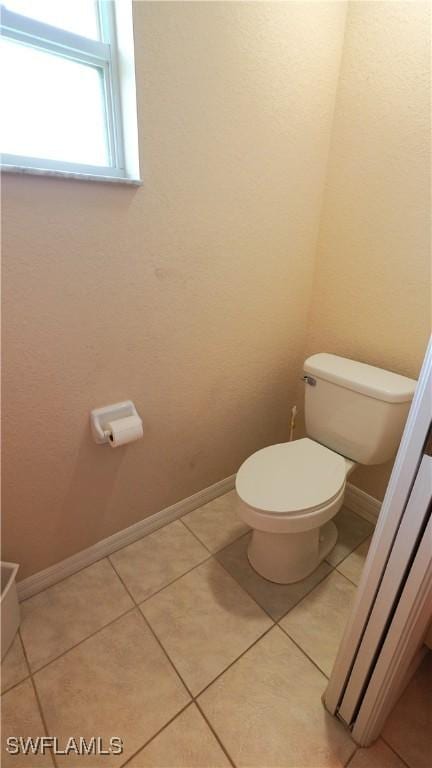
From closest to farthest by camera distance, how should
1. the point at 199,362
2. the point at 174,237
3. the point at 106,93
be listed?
the point at 106,93 → the point at 174,237 → the point at 199,362

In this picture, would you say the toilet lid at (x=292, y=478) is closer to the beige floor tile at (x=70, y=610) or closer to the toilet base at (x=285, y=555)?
the toilet base at (x=285, y=555)

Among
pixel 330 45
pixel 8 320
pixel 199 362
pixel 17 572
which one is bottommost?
pixel 17 572

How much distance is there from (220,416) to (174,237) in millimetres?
778

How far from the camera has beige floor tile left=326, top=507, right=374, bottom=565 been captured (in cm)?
146

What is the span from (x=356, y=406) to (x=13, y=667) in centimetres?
141

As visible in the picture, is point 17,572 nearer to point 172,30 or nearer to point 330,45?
point 172,30

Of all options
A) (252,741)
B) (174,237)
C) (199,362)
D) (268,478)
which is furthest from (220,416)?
(252,741)

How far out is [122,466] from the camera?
52.3 inches

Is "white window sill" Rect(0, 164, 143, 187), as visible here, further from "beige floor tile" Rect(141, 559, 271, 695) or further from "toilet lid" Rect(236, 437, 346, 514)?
"beige floor tile" Rect(141, 559, 271, 695)

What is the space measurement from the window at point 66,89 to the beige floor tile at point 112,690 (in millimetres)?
1379

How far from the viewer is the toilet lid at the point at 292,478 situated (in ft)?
3.75

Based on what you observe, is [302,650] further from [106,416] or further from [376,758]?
[106,416]

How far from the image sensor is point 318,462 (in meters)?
1.33

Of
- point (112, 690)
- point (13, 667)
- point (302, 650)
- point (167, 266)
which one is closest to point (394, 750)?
point (302, 650)
